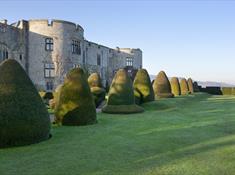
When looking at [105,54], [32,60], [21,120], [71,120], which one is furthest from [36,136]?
[105,54]

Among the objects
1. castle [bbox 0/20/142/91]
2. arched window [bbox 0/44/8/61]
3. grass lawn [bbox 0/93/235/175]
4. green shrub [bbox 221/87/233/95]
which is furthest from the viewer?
green shrub [bbox 221/87/233/95]

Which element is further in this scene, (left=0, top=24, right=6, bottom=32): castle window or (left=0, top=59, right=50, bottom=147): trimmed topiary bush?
(left=0, top=24, right=6, bottom=32): castle window

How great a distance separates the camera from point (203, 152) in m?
8.60

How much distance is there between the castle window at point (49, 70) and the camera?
34.8 m

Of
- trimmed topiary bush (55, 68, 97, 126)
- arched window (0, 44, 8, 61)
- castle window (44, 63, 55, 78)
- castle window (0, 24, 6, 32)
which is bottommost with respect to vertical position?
trimmed topiary bush (55, 68, 97, 126)

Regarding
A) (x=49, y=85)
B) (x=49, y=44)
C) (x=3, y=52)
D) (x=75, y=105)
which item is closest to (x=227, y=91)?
(x=49, y=85)

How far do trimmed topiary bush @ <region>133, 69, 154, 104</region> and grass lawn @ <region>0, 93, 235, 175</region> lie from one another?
11.4 m

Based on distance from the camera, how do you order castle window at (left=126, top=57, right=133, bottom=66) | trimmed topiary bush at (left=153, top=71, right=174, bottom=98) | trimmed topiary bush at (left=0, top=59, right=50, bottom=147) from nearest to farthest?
trimmed topiary bush at (left=0, top=59, right=50, bottom=147) → trimmed topiary bush at (left=153, top=71, right=174, bottom=98) → castle window at (left=126, top=57, right=133, bottom=66)

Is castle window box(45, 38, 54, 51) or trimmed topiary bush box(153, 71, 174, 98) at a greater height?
castle window box(45, 38, 54, 51)

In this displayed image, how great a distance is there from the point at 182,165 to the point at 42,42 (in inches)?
1184

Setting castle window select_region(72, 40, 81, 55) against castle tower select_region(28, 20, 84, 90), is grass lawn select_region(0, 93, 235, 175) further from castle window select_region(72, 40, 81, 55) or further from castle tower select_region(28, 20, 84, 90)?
castle window select_region(72, 40, 81, 55)

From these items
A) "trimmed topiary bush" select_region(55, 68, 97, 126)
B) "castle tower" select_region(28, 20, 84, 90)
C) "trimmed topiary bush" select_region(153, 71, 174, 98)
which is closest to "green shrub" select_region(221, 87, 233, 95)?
"trimmed topiary bush" select_region(153, 71, 174, 98)

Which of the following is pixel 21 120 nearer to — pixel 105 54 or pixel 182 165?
pixel 182 165

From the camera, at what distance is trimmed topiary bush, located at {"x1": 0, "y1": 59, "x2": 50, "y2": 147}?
9.03 meters
